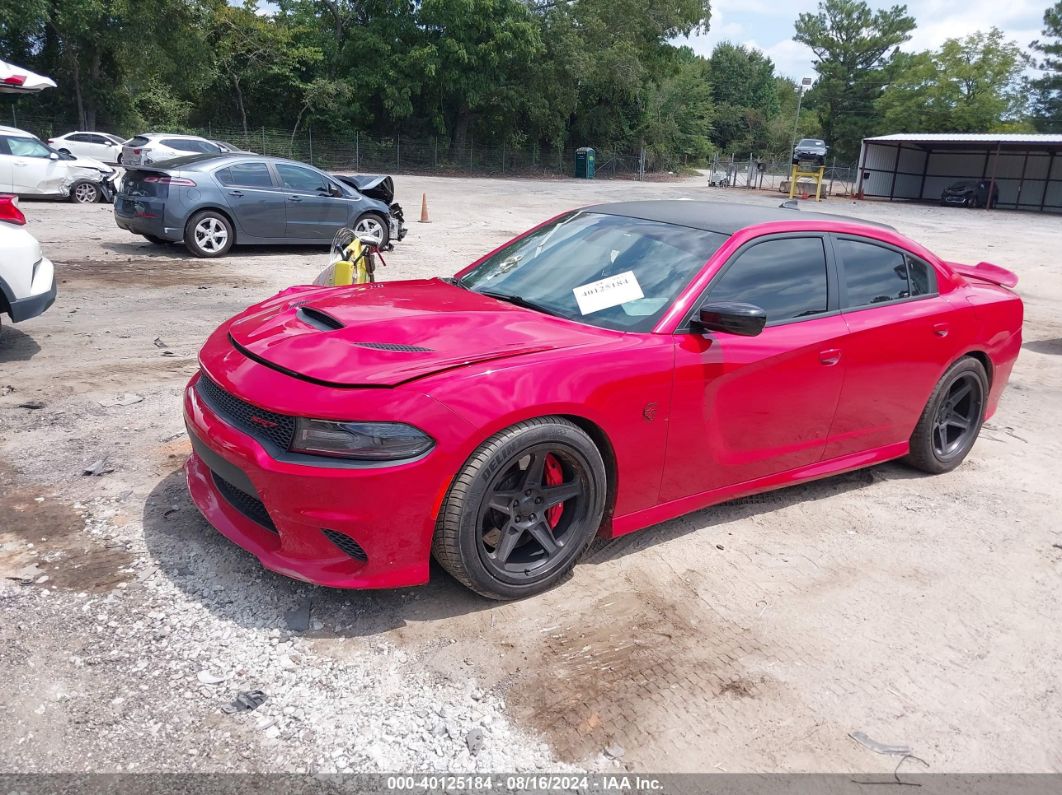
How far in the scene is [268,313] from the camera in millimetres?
3785

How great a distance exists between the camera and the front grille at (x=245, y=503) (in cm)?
318

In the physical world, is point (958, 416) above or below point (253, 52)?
below

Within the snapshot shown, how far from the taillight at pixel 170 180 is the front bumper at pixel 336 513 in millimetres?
9163

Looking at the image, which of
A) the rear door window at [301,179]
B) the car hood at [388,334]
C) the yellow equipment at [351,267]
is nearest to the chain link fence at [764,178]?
the rear door window at [301,179]

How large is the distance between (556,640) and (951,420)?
330cm

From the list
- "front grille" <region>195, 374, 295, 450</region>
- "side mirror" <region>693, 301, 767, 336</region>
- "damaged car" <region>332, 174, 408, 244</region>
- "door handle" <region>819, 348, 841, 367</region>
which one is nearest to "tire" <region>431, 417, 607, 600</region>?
"front grille" <region>195, 374, 295, 450</region>

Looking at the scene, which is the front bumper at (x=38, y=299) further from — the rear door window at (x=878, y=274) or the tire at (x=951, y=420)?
the tire at (x=951, y=420)

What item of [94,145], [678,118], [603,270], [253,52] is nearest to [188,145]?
[94,145]

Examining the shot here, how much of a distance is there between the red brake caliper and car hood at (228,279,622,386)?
1.56ft

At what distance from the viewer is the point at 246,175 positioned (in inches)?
463

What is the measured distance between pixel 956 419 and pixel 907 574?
5.64 ft

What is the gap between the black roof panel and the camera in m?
4.09

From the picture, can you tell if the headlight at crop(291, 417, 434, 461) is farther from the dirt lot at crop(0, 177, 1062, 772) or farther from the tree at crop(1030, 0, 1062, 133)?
the tree at crop(1030, 0, 1062, 133)

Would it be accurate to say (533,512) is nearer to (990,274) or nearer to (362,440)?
(362,440)
